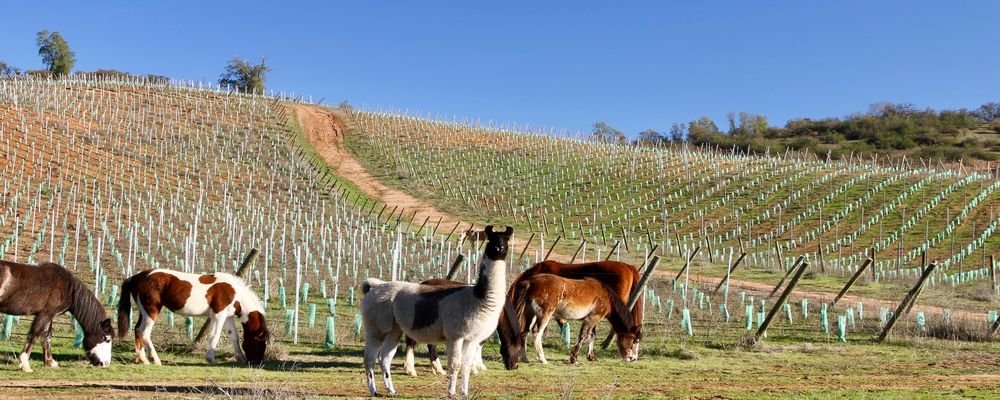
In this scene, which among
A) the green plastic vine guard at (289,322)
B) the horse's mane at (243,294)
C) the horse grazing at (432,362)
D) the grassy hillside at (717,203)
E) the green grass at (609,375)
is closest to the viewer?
the green grass at (609,375)

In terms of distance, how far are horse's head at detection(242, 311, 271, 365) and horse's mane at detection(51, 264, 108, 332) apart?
1716mm

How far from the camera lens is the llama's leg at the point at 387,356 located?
9.02 meters

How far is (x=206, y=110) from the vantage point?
7094cm

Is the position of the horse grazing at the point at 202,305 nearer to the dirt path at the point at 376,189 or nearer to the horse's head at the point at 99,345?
the horse's head at the point at 99,345

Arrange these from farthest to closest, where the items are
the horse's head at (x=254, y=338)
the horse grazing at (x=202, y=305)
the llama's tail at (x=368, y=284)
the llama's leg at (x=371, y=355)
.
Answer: the horse's head at (x=254, y=338) < the horse grazing at (x=202, y=305) < the llama's tail at (x=368, y=284) < the llama's leg at (x=371, y=355)

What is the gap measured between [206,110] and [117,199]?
3546cm

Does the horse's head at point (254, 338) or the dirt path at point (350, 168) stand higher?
the dirt path at point (350, 168)

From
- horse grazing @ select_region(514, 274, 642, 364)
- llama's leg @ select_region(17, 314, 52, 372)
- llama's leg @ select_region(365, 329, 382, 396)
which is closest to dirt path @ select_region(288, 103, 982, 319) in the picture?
horse grazing @ select_region(514, 274, 642, 364)

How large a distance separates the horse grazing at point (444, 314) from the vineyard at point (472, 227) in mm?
636

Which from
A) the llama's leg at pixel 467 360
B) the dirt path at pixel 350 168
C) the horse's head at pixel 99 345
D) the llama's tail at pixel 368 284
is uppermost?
the dirt path at pixel 350 168

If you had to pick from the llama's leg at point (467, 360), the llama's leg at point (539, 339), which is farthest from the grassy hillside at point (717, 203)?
the llama's leg at point (467, 360)

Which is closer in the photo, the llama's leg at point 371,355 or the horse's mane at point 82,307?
the llama's leg at point 371,355

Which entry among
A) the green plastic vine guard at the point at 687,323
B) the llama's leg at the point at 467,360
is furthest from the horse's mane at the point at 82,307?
the green plastic vine guard at the point at 687,323

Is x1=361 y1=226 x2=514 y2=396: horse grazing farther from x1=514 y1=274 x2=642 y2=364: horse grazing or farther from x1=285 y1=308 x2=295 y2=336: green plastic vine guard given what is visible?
→ x1=285 y1=308 x2=295 y2=336: green plastic vine guard
